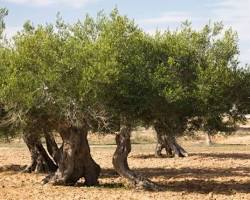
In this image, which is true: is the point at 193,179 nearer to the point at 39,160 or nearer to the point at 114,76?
the point at 39,160

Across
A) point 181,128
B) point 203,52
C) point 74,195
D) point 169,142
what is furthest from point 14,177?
point 169,142

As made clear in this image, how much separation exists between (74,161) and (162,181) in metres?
4.56

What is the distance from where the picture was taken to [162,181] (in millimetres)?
25188

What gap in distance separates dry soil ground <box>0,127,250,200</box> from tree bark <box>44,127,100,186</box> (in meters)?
0.51

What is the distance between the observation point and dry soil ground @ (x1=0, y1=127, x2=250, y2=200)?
19.9 meters

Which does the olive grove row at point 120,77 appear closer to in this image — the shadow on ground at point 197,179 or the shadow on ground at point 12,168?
the shadow on ground at point 197,179

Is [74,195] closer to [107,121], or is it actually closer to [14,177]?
[107,121]

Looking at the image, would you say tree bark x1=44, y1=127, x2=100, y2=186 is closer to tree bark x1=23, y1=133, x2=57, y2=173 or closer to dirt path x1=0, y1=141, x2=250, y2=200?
dirt path x1=0, y1=141, x2=250, y2=200

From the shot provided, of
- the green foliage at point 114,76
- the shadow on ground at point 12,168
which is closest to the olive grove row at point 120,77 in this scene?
the green foliage at point 114,76

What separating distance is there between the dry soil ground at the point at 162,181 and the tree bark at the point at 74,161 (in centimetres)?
51

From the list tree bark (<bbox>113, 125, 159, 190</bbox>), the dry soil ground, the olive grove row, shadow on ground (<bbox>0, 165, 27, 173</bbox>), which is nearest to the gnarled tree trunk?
the dry soil ground

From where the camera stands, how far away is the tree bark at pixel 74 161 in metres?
22.3

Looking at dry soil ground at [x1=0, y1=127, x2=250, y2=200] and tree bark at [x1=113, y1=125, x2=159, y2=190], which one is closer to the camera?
dry soil ground at [x1=0, y1=127, x2=250, y2=200]

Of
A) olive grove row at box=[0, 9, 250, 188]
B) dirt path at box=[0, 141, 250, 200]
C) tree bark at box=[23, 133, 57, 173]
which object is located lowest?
dirt path at box=[0, 141, 250, 200]
